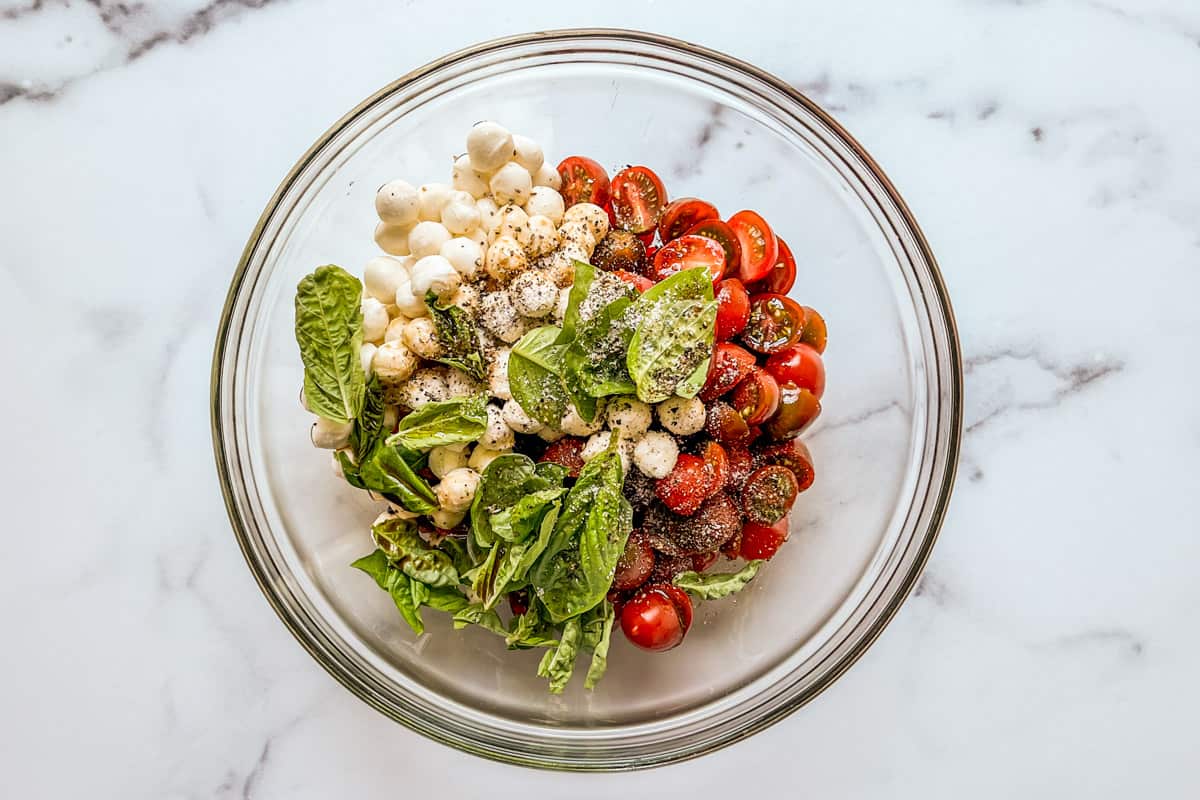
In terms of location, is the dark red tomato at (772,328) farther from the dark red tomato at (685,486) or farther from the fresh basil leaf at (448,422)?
the fresh basil leaf at (448,422)

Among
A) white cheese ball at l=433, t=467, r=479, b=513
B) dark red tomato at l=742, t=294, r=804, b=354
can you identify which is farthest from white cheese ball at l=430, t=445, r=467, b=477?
dark red tomato at l=742, t=294, r=804, b=354

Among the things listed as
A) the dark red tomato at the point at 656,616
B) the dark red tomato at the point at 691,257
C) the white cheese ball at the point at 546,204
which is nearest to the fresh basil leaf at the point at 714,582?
the dark red tomato at the point at 656,616

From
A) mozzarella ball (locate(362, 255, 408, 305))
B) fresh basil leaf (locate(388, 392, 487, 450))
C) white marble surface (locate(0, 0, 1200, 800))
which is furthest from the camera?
white marble surface (locate(0, 0, 1200, 800))

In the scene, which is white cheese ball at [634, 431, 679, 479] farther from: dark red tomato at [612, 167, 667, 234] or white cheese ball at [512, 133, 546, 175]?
white cheese ball at [512, 133, 546, 175]

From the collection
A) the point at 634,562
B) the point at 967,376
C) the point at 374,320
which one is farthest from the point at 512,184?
the point at 967,376

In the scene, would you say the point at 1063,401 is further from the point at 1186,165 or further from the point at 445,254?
the point at 445,254

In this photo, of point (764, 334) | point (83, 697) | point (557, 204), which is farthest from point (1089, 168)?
point (83, 697)

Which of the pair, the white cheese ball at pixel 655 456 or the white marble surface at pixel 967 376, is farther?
the white marble surface at pixel 967 376
